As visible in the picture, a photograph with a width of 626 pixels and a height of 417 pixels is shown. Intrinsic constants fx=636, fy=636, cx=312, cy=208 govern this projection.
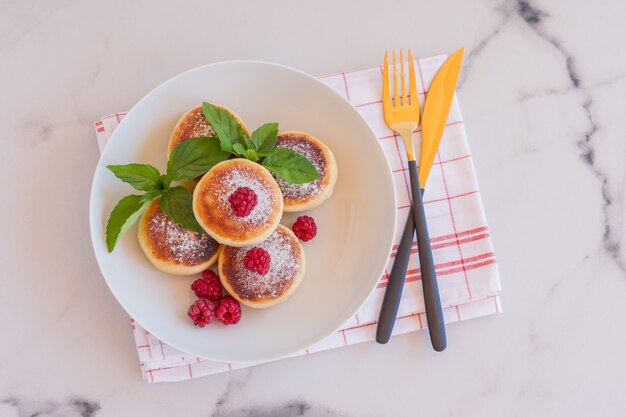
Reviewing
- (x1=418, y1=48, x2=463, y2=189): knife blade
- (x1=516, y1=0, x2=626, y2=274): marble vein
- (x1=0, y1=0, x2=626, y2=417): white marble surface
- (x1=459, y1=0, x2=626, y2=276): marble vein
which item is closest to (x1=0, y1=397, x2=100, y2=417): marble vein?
(x1=0, y1=0, x2=626, y2=417): white marble surface

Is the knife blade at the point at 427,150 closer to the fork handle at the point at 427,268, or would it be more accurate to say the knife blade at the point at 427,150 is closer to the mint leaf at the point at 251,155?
the fork handle at the point at 427,268

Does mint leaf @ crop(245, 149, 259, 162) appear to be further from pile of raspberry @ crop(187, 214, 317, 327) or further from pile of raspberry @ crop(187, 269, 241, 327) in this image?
pile of raspberry @ crop(187, 269, 241, 327)

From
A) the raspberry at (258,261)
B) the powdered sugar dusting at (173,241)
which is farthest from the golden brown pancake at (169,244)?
the raspberry at (258,261)

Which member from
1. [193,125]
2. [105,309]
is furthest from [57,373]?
[193,125]

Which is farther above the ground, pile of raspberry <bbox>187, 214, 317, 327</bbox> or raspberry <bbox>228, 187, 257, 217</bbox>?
raspberry <bbox>228, 187, 257, 217</bbox>

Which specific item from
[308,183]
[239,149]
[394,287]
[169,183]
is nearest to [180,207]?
[169,183]

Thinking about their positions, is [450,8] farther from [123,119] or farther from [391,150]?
[123,119]
